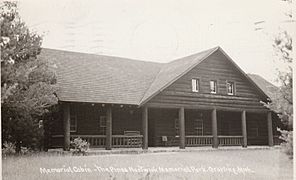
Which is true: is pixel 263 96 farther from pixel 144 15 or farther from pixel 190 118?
pixel 144 15

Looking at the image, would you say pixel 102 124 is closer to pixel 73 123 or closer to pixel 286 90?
pixel 73 123

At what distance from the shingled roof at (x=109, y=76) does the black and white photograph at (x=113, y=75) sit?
36mm

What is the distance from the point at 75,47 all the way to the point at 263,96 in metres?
6.82

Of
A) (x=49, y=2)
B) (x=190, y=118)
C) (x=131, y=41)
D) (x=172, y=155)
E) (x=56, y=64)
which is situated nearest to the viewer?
(x=49, y=2)

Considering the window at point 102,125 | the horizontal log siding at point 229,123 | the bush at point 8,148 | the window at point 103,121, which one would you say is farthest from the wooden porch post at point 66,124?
the horizontal log siding at point 229,123

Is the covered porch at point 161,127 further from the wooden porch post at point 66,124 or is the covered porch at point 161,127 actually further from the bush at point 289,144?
the bush at point 289,144

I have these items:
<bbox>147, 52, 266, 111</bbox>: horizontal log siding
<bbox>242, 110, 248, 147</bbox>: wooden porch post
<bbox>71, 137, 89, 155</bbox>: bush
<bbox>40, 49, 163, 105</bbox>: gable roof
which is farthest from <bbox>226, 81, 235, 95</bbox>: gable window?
<bbox>71, 137, 89, 155</bbox>: bush

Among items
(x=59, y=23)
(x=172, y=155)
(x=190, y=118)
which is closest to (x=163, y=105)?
(x=190, y=118)

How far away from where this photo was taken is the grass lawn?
891 cm

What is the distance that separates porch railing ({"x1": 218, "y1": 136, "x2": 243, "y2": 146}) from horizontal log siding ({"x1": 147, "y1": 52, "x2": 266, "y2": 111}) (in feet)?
3.15

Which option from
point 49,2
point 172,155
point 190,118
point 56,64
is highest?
point 49,2

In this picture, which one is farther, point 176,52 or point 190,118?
point 190,118

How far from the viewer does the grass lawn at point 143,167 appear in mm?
8914

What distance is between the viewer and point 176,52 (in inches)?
401
